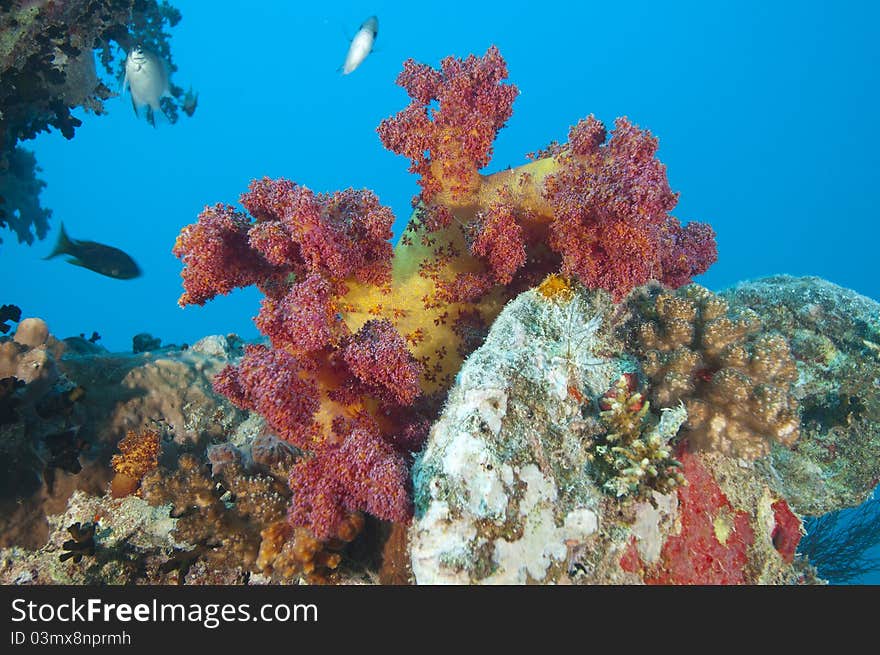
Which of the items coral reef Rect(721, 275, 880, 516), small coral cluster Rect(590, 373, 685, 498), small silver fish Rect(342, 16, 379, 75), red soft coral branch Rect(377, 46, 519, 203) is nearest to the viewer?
small coral cluster Rect(590, 373, 685, 498)

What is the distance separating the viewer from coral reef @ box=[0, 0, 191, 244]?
546 cm

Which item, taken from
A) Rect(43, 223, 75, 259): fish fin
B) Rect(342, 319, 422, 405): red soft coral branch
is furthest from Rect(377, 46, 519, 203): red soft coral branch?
Rect(43, 223, 75, 259): fish fin

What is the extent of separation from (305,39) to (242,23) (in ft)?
70.9

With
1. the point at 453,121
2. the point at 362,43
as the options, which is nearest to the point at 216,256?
the point at 453,121

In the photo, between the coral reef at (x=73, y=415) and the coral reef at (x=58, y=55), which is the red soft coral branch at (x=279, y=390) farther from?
the coral reef at (x=58, y=55)

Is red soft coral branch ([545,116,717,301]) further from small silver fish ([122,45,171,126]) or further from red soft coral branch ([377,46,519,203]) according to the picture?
small silver fish ([122,45,171,126])

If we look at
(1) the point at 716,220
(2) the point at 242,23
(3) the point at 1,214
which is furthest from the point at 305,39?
(3) the point at 1,214

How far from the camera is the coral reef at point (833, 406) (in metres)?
4.48

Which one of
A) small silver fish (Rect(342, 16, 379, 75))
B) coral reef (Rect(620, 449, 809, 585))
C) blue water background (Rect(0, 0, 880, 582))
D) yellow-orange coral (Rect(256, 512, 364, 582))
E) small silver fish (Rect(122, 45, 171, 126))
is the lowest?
coral reef (Rect(620, 449, 809, 585))

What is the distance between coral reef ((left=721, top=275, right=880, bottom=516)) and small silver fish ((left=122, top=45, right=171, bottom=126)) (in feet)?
27.9

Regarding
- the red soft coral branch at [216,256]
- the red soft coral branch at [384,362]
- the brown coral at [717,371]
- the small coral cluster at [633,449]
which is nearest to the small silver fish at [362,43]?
the red soft coral branch at [216,256]

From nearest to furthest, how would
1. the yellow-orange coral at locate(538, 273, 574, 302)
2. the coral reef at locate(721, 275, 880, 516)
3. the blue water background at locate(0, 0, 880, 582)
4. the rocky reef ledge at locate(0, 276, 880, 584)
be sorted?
the rocky reef ledge at locate(0, 276, 880, 584)
the yellow-orange coral at locate(538, 273, 574, 302)
the coral reef at locate(721, 275, 880, 516)
the blue water background at locate(0, 0, 880, 582)

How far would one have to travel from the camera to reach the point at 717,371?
11.6ft

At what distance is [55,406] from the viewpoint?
4285 mm
